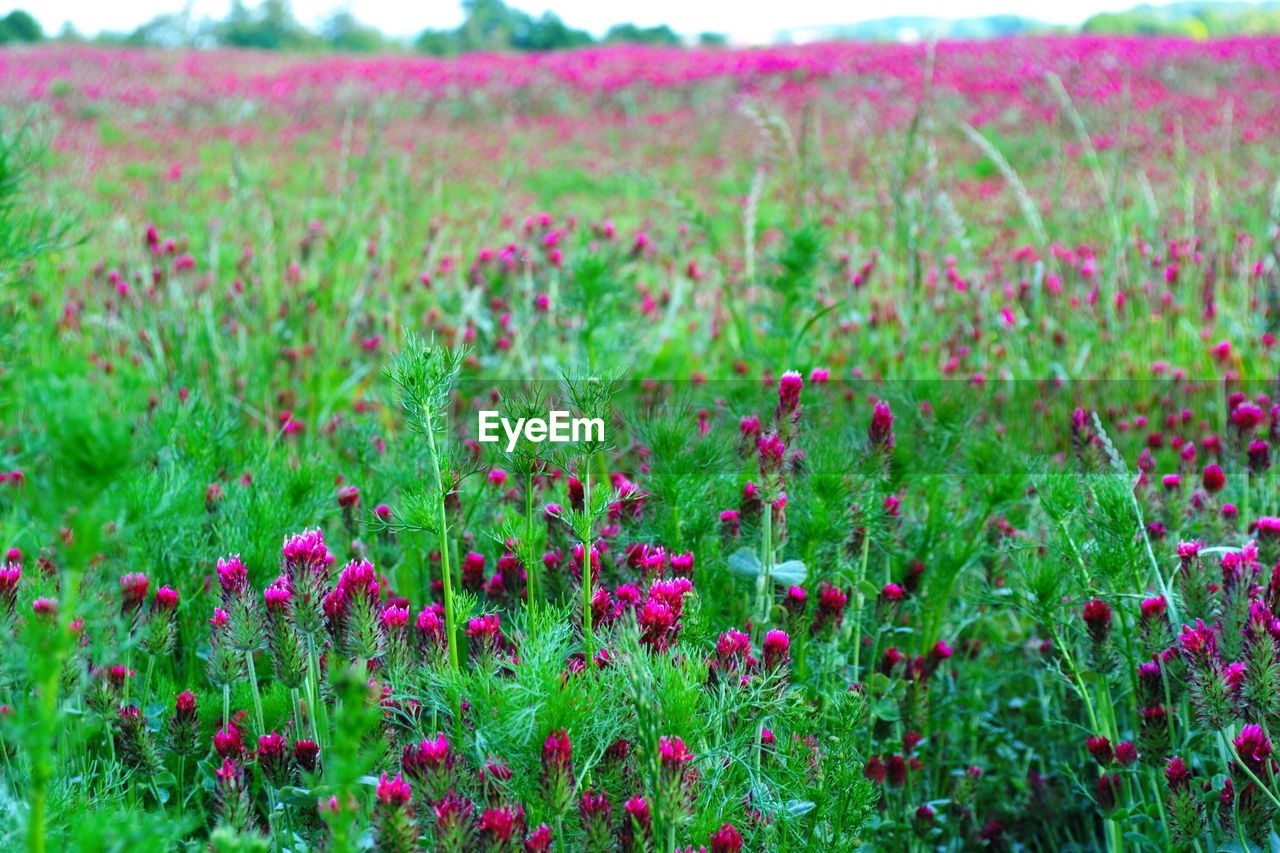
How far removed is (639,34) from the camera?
35094 mm

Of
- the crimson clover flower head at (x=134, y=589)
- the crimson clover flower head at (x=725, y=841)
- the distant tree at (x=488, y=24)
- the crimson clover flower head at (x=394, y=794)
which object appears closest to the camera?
the crimson clover flower head at (x=394, y=794)

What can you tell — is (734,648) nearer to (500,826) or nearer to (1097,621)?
(500,826)

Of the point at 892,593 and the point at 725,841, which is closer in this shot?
the point at 725,841

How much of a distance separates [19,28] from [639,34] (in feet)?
62.3

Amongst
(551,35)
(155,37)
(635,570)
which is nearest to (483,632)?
(635,570)

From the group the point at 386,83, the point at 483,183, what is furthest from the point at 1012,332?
the point at 386,83

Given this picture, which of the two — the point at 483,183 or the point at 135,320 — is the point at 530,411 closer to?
the point at 135,320

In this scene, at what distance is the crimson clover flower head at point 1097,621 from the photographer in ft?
5.00

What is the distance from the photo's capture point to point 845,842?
127 centimetres

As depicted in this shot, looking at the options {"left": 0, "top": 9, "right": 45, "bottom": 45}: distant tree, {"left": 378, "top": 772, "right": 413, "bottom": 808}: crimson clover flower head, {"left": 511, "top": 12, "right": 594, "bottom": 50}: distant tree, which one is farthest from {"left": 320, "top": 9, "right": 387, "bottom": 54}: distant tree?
{"left": 378, "top": 772, "right": 413, "bottom": 808}: crimson clover flower head

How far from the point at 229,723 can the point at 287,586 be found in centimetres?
33

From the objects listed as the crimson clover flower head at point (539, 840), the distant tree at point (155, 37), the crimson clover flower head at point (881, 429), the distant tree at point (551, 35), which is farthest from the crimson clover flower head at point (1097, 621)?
the distant tree at point (551, 35)

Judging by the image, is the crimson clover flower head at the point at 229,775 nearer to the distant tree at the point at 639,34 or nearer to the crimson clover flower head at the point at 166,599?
the crimson clover flower head at the point at 166,599

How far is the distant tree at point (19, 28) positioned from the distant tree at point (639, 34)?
1750cm
